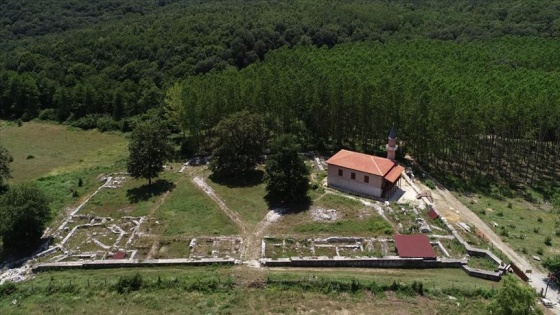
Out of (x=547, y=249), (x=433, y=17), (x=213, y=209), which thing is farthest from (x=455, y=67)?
(x=433, y=17)

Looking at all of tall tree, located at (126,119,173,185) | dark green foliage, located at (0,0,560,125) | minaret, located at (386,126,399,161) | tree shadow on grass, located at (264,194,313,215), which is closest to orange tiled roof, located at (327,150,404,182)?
minaret, located at (386,126,399,161)

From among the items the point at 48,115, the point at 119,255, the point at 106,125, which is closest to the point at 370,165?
the point at 119,255

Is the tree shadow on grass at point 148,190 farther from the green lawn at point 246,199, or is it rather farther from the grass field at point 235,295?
the grass field at point 235,295

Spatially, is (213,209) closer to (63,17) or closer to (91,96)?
(91,96)

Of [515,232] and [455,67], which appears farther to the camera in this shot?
[455,67]

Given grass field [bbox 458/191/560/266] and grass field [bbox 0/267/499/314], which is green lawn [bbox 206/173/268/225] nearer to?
grass field [bbox 0/267/499/314]

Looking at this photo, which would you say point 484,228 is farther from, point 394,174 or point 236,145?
point 236,145

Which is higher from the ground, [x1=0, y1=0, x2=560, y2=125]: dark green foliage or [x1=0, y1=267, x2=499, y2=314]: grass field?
[x1=0, y1=0, x2=560, y2=125]: dark green foliage
